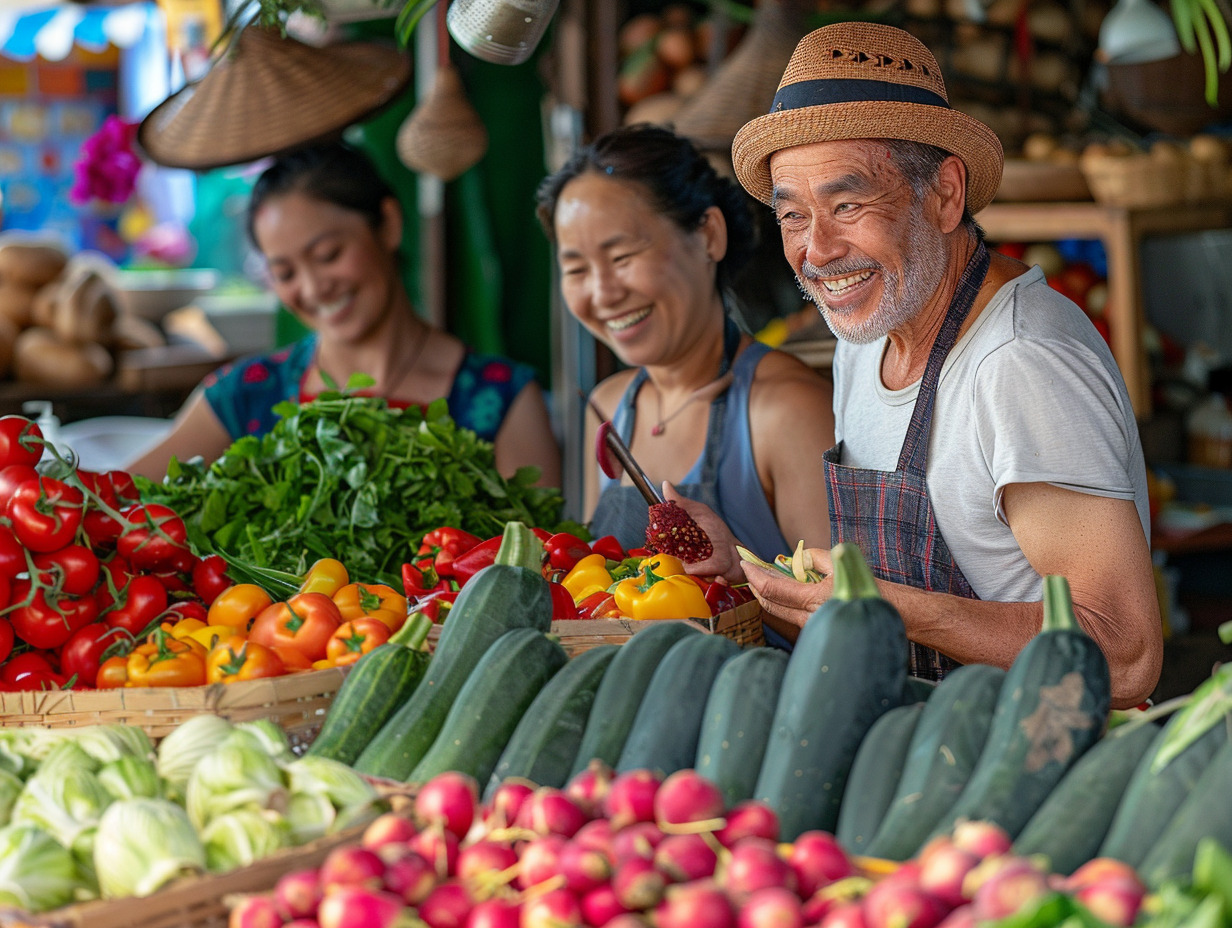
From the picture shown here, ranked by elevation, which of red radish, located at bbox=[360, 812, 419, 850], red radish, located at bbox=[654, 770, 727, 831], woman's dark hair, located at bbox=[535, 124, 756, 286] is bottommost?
red radish, located at bbox=[360, 812, 419, 850]

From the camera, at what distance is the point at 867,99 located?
93.4 inches

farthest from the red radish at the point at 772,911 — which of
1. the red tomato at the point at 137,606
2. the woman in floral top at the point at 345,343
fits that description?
the woman in floral top at the point at 345,343

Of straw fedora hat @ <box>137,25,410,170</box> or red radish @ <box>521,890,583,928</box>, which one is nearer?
red radish @ <box>521,890,583,928</box>

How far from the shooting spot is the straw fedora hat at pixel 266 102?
4.08m

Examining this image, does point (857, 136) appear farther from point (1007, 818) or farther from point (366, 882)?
point (366, 882)

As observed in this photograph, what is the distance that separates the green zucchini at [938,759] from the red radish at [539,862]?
38 centimetres

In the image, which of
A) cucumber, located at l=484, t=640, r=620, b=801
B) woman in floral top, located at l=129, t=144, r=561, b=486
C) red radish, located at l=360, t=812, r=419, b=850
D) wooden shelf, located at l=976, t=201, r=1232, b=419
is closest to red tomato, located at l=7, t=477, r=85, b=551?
cucumber, located at l=484, t=640, r=620, b=801

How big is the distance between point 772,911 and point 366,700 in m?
0.88

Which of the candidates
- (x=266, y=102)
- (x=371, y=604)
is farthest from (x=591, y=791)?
(x=266, y=102)

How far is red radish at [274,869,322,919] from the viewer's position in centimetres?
124

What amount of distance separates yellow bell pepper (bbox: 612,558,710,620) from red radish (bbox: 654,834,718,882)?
43.1 inches

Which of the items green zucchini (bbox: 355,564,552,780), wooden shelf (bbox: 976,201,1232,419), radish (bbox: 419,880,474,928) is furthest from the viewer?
wooden shelf (bbox: 976,201,1232,419)

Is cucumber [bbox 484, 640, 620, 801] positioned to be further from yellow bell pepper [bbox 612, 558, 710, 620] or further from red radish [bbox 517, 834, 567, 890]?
yellow bell pepper [bbox 612, 558, 710, 620]

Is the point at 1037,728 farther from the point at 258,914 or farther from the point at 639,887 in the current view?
the point at 258,914
